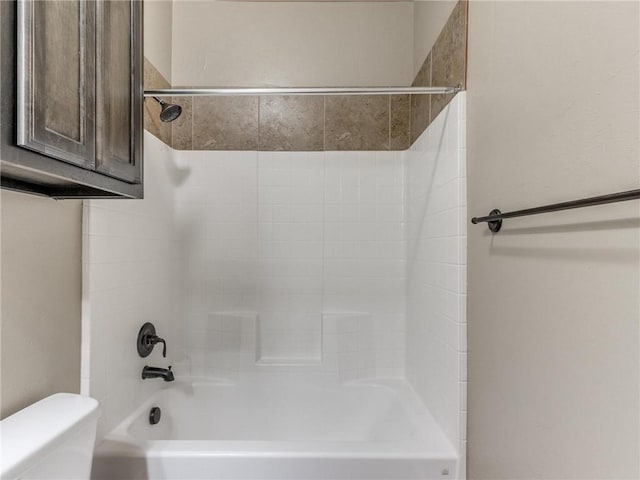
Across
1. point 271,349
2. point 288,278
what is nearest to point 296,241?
point 288,278

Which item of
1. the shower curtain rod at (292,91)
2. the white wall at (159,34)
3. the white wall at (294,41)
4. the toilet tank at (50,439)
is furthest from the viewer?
the white wall at (294,41)

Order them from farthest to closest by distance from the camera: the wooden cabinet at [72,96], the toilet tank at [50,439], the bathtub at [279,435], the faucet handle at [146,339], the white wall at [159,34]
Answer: the white wall at [159,34] < the faucet handle at [146,339] < the bathtub at [279,435] < the toilet tank at [50,439] < the wooden cabinet at [72,96]

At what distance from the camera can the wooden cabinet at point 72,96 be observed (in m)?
0.74

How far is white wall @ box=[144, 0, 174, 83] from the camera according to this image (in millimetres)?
1960

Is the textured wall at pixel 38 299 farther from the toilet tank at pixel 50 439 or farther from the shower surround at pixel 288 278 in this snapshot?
the shower surround at pixel 288 278

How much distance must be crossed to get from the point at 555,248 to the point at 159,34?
215 centimetres

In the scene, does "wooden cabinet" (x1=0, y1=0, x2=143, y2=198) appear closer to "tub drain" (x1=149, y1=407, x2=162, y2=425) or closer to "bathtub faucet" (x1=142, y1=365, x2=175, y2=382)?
"bathtub faucet" (x1=142, y1=365, x2=175, y2=382)

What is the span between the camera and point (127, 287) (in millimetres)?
1656

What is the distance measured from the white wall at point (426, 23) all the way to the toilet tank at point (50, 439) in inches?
71.3

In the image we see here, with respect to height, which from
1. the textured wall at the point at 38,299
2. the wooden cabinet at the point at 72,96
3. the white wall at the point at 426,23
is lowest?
the textured wall at the point at 38,299

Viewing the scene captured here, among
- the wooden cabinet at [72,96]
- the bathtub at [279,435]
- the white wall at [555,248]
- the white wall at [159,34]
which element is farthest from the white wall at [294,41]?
the bathtub at [279,435]

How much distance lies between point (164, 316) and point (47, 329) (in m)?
0.91

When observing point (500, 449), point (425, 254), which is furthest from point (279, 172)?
point (500, 449)

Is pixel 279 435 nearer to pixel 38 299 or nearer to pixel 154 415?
pixel 154 415
